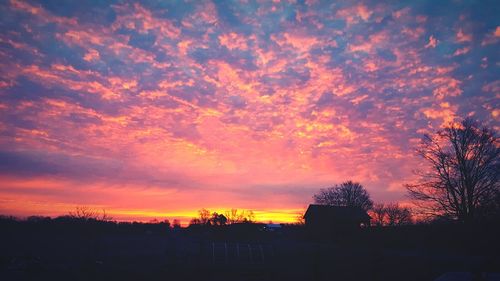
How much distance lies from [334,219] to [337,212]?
5.41 metres

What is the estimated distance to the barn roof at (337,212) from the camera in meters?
56.3

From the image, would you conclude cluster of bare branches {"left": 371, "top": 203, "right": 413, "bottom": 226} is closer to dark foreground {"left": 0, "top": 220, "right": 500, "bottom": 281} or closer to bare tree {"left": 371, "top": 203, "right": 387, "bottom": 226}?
bare tree {"left": 371, "top": 203, "right": 387, "bottom": 226}

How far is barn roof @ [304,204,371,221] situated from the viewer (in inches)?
2216

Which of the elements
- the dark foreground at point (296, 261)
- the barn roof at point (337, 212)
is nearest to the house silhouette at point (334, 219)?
the barn roof at point (337, 212)

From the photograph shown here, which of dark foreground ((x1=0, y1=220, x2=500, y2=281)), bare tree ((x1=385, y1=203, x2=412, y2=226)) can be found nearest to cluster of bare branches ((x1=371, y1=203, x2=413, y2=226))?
bare tree ((x1=385, y1=203, x2=412, y2=226))

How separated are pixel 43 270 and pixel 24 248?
17.8 metres

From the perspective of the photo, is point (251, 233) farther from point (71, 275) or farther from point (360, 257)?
point (71, 275)

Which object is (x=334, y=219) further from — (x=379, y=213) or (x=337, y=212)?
(x=379, y=213)

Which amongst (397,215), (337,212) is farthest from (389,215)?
(337,212)

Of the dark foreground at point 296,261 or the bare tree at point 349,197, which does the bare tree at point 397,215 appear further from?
the dark foreground at point 296,261

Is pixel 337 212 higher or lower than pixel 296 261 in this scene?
higher

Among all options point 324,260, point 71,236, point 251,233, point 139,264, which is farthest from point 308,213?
point 71,236

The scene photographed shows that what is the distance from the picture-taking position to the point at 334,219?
5334 centimetres

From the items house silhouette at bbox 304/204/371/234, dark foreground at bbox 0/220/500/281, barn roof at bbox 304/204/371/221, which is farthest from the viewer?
barn roof at bbox 304/204/371/221
